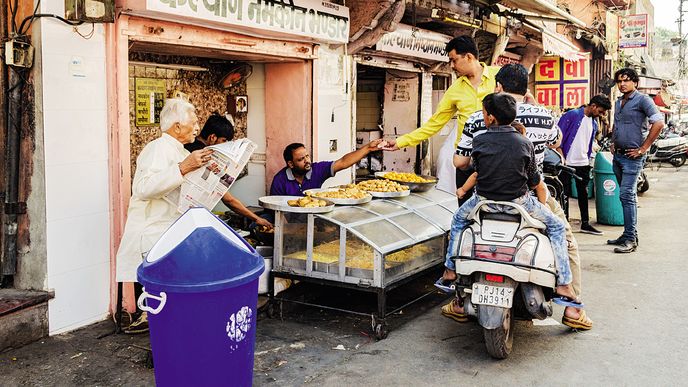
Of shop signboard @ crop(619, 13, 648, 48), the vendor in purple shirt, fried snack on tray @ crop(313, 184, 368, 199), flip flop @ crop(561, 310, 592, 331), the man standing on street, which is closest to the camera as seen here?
the man standing on street

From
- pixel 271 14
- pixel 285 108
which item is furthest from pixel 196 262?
pixel 285 108

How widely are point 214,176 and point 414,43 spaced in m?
6.10

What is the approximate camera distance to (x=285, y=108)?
7.83 meters

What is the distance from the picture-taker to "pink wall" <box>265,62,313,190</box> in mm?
7668

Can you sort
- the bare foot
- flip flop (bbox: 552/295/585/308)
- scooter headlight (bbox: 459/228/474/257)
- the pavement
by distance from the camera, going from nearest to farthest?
1. the pavement
2. scooter headlight (bbox: 459/228/474/257)
3. flip flop (bbox: 552/295/585/308)
4. the bare foot

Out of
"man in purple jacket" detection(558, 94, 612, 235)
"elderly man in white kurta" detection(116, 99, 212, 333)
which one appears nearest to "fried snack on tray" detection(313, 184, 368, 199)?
"elderly man in white kurta" detection(116, 99, 212, 333)

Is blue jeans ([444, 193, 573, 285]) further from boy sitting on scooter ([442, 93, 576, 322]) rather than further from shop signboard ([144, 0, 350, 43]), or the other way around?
shop signboard ([144, 0, 350, 43])

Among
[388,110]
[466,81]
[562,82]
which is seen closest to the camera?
[466,81]

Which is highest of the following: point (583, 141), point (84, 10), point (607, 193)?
point (84, 10)

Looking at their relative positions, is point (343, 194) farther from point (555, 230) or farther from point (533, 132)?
point (555, 230)

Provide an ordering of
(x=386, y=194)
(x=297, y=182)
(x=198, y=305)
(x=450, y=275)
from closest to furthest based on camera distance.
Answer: (x=198, y=305), (x=450, y=275), (x=386, y=194), (x=297, y=182)

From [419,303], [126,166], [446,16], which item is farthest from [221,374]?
[446,16]

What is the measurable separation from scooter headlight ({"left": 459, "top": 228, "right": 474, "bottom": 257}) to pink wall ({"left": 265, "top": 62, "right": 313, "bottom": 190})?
3.30 metres

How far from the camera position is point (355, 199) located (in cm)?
574
